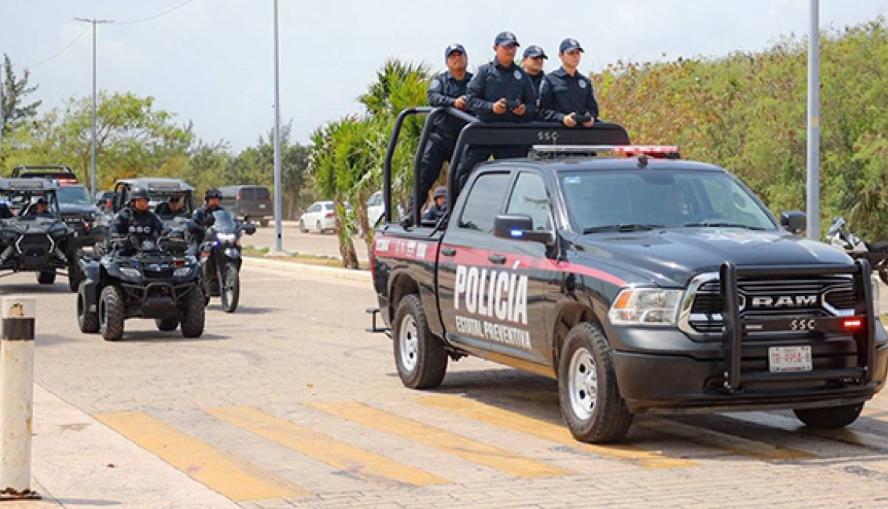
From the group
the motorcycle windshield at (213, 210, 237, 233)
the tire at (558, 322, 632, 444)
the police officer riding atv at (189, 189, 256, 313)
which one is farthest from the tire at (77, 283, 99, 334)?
the tire at (558, 322, 632, 444)

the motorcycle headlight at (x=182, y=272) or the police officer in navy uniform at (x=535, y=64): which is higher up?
the police officer in navy uniform at (x=535, y=64)

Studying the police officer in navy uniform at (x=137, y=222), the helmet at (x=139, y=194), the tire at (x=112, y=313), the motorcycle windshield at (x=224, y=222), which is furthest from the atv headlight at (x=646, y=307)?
the motorcycle windshield at (x=224, y=222)

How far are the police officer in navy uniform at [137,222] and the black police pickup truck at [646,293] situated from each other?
20.6 ft

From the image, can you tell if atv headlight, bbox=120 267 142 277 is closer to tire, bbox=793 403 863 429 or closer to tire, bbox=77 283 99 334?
tire, bbox=77 283 99 334

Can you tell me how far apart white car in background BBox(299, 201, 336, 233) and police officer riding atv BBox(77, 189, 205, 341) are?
4184cm

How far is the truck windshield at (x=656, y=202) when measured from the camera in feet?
34.7

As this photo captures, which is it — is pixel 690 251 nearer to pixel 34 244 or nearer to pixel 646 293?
pixel 646 293

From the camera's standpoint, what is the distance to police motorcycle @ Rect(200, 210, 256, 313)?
20.9m

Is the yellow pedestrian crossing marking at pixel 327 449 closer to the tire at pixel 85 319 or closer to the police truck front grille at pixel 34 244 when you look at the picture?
the tire at pixel 85 319

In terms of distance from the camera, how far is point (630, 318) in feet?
30.8

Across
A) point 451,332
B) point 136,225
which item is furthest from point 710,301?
point 136,225

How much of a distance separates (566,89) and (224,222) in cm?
873

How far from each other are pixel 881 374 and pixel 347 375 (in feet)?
17.8

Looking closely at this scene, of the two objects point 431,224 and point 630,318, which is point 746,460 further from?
point 431,224
